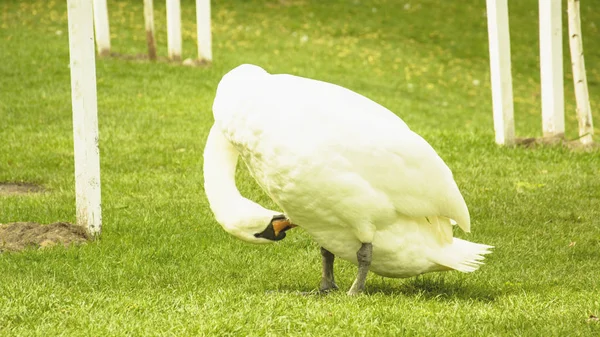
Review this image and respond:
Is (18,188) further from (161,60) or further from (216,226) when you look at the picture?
(161,60)

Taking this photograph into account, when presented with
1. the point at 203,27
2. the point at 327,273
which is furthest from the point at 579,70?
the point at 203,27

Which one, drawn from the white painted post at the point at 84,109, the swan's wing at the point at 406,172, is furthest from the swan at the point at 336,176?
the white painted post at the point at 84,109

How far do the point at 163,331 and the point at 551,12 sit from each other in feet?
25.2

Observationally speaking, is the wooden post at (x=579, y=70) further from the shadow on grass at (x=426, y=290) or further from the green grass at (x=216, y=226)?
the shadow on grass at (x=426, y=290)

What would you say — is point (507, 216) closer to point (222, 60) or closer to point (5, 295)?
point (5, 295)

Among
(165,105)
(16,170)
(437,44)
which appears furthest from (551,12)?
(437,44)

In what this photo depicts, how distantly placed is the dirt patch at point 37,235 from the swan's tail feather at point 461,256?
2.78m

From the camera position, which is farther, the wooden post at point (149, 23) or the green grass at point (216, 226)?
the wooden post at point (149, 23)

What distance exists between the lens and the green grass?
15.3 ft

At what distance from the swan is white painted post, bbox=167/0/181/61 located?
1107 cm

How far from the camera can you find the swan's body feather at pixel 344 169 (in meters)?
4.80

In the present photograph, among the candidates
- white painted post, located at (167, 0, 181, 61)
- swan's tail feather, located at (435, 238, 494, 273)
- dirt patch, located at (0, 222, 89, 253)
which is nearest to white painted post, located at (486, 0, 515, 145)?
swan's tail feather, located at (435, 238, 494, 273)

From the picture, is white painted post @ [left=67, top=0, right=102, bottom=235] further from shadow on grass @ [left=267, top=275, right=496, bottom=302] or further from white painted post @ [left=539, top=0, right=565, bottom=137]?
white painted post @ [left=539, top=0, right=565, bottom=137]

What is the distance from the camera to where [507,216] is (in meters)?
7.72
